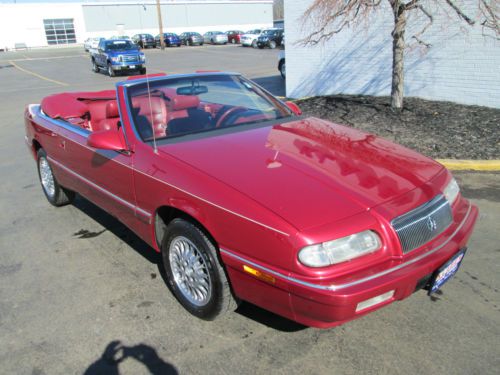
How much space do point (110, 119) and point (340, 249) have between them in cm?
328

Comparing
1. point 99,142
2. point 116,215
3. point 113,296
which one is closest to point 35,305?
point 113,296

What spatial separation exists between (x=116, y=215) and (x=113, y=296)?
0.77 meters

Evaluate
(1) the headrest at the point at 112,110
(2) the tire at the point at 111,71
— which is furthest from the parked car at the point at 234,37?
(1) the headrest at the point at 112,110

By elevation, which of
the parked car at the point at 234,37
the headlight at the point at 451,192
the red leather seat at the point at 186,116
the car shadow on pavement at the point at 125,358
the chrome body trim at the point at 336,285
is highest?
the red leather seat at the point at 186,116

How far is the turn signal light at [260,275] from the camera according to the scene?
254cm

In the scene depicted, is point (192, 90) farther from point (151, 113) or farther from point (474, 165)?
point (474, 165)

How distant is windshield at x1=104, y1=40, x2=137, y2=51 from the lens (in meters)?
24.0

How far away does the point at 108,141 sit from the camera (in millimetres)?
3545

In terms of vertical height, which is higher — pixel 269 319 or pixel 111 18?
pixel 111 18

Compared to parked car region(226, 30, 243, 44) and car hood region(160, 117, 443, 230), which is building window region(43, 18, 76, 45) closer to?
parked car region(226, 30, 243, 44)

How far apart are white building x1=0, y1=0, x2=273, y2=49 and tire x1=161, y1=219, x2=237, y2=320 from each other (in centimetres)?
5066

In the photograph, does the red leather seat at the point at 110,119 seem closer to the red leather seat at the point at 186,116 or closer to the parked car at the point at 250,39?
the red leather seat at the point at 186,116

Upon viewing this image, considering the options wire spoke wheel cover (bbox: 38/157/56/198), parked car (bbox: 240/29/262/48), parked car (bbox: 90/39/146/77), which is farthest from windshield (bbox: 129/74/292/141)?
parked car (bbox: 240/29/262/48)

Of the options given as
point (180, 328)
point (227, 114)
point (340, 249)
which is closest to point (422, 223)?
point (340, 249)
